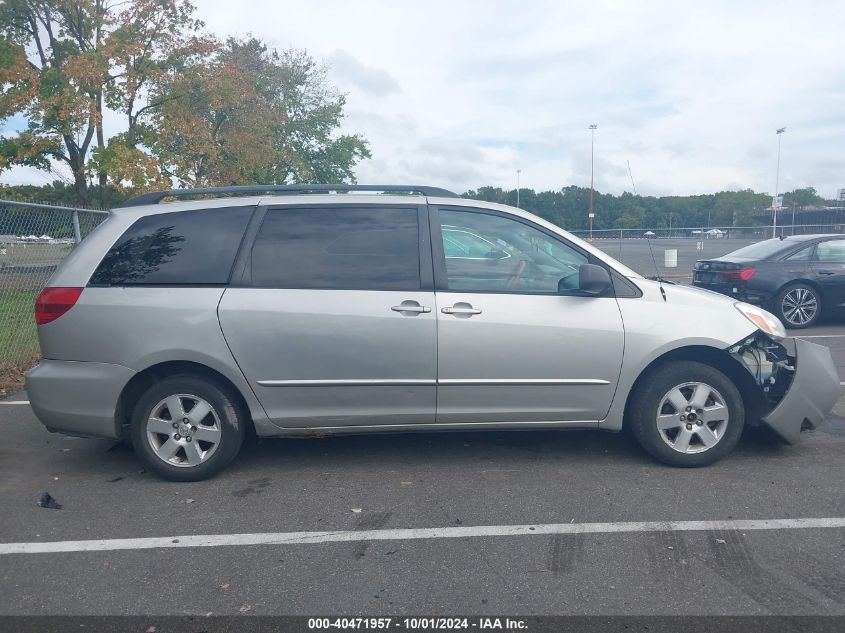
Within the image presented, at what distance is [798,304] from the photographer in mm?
10523

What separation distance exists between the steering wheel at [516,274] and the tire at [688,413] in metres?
1.06

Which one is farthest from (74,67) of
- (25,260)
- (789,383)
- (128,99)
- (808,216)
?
(808,216)

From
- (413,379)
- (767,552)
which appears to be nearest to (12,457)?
(413,379)

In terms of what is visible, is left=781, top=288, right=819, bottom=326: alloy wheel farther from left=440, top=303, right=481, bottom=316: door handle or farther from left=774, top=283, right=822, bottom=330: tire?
left=440, top=303, right=481, bottom=316: door handle

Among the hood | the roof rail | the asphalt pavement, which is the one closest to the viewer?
the asphalt pavement

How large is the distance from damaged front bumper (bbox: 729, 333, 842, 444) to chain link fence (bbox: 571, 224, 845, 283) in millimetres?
13316

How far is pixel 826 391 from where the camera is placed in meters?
4.75

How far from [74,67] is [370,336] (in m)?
17.5

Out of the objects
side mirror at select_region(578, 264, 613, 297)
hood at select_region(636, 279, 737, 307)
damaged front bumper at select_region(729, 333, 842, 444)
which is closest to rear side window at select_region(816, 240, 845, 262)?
damaged front bumper at select_region(729, 333, 842, 444)

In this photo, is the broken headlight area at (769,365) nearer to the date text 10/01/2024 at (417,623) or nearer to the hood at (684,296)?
the hood at (684,296)

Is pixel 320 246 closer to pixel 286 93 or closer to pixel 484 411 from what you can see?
pixel 484 411

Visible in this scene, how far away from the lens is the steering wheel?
4.59m

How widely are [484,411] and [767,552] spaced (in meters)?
1.78

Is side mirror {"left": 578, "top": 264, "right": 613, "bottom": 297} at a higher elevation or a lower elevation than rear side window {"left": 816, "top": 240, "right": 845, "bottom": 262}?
lower
